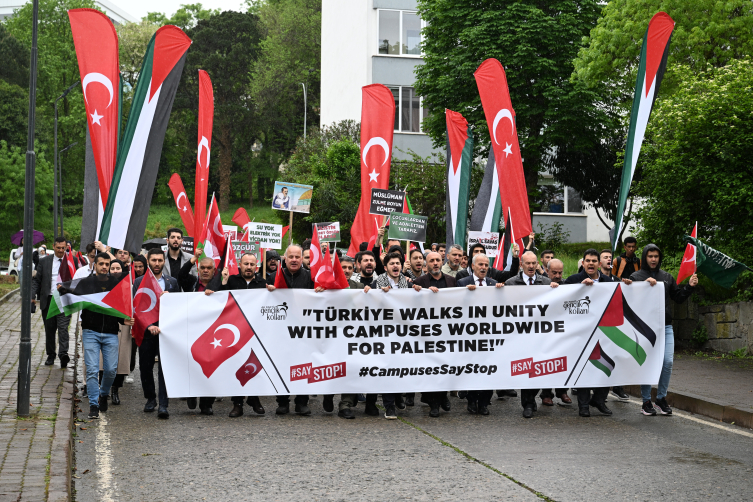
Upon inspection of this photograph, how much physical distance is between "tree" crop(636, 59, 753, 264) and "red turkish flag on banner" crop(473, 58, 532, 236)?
12.1 feet

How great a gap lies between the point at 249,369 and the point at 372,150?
6857 millimetres

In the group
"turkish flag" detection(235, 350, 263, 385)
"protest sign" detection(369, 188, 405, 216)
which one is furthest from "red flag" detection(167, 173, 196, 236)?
"turkish flag" detection(235, 350, 263, 385)

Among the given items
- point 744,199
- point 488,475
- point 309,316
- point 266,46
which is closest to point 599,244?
point 744,199

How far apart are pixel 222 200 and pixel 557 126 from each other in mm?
41448

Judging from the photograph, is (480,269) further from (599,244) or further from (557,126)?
(599,244)

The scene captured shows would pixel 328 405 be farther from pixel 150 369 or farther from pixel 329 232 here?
pixel 329 232

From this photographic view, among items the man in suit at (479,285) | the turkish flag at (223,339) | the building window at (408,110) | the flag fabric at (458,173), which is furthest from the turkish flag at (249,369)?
the building window at (408,110)

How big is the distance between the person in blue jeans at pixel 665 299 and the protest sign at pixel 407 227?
4.12 metres

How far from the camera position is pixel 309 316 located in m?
9.87

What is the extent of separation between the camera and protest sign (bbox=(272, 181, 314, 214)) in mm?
14992

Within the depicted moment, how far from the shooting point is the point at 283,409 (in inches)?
388

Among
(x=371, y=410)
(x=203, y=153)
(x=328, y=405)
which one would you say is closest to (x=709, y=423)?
(x=371, y=410)

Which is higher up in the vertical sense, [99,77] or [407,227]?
[99,77]

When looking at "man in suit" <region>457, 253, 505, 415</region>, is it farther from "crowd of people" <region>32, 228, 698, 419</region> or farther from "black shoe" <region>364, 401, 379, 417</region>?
"black shoe" <region>364, 401, 379, 417</region>
